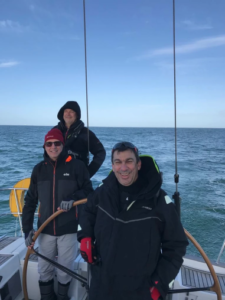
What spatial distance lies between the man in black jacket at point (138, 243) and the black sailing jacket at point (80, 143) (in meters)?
1.20

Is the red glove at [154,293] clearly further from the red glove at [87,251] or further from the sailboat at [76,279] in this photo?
the sailboat at [76,279]

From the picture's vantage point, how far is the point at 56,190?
7.24ft

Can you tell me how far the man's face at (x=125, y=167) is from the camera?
1.55m

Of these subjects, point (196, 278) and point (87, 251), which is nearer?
point (87, 251)

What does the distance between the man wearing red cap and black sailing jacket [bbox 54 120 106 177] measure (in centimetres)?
38

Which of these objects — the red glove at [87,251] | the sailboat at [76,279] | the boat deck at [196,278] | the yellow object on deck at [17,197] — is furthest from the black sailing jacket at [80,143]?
the yellow object on deck at [17,197]

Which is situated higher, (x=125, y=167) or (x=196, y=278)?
(x=125, y=167)

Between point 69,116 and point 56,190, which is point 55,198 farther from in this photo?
point 69,116

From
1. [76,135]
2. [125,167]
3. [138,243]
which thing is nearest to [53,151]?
[76,135]

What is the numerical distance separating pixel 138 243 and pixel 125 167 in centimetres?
45

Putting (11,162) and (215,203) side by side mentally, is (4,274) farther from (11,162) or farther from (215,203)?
(11,162)

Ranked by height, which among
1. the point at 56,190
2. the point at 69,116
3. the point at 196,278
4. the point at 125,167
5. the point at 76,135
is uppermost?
the point at 69,116

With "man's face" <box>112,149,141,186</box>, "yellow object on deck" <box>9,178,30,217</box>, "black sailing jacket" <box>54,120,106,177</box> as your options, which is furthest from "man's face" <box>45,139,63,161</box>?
"yellow object on deck" <box>9,178,30,217</box>

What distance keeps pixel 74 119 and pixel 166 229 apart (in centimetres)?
168
